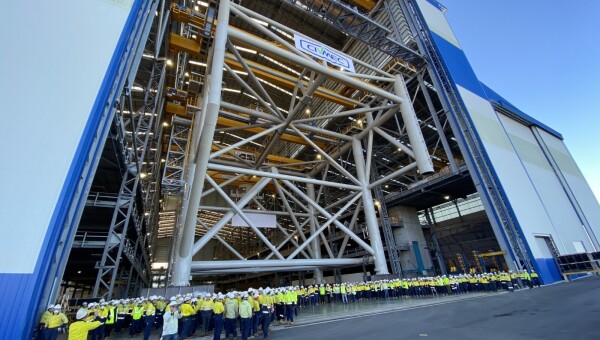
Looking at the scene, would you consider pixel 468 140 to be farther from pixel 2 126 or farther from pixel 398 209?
pixel 2 126

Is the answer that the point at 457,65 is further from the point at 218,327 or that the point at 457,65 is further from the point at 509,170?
the point at 218,327

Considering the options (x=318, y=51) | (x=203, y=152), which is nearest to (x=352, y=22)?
(x=318, y=51)

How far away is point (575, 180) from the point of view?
29.3 metres

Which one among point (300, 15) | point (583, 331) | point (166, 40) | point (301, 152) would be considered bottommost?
point (583, 331)

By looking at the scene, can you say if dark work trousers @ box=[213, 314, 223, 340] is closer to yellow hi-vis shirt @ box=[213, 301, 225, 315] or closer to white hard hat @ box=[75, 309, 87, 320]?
yellow hi-vis shirt @ box=[213, 301, 225, 315]

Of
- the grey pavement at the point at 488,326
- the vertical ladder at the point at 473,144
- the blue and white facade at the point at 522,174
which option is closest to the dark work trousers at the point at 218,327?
the grey pavement at the point at 488,326

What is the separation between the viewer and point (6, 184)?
670 centimetres

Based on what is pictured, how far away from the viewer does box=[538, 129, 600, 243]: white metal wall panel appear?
86.0 ft

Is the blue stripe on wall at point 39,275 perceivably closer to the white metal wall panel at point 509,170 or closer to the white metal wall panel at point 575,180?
the white metal wall panel at point 509,170

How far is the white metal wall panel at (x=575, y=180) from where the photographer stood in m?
26.2

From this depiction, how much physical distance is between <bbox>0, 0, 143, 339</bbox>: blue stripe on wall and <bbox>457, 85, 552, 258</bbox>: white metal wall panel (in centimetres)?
2235

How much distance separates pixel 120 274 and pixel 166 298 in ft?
39.6

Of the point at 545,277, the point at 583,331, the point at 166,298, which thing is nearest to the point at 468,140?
the point at 545,277

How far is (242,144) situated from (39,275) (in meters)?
9.93
